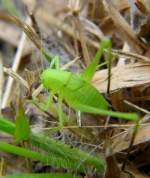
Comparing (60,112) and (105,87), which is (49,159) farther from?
(105,87)

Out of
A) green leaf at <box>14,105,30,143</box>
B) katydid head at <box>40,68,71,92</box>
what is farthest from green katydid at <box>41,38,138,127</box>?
green leaf at <box>14,105,30,143</box>

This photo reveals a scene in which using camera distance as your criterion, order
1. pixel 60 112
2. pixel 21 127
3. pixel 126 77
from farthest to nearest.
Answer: pixel 126 77 → pixel 60 112 → pixel 21 127

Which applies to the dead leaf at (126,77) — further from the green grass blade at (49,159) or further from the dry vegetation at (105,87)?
the green grass blade at (49,159)

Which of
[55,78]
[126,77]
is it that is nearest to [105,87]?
[126,77]

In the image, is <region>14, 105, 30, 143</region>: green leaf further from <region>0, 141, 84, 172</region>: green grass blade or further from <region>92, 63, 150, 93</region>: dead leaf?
<region>92, 63, 150, 93</region>: dead leaf

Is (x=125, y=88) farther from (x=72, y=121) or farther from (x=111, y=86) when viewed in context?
(x=72, y=121)

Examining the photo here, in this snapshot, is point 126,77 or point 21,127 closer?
point 21,127
